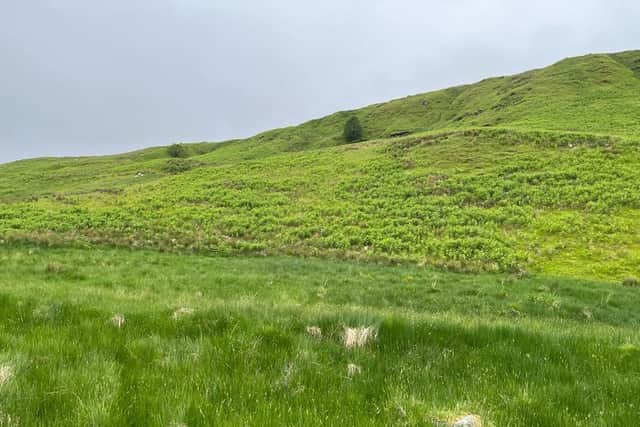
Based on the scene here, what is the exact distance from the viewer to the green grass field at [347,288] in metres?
4.03

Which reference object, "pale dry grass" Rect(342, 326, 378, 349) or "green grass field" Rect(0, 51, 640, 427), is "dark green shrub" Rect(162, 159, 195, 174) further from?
"pale dry grass" Rect(342, 326, 378, 349)

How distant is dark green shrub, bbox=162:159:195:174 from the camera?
79.6 m

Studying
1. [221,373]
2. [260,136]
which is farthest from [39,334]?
[260,136]

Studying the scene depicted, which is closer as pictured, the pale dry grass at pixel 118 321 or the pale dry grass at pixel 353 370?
the pale dry grass at pixel 353 370

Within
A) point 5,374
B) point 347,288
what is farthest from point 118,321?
point 347,288

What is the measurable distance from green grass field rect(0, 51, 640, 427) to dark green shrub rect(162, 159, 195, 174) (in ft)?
38.4

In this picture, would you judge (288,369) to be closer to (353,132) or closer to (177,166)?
(177,166)

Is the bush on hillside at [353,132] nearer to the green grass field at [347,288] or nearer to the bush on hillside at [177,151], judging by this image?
the green grass field at [347,288]

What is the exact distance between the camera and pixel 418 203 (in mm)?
36938

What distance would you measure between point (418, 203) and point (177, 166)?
195 ft

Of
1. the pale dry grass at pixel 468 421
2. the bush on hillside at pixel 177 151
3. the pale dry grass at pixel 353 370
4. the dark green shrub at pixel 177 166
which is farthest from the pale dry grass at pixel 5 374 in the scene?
the bush on hillside at pixel 177 151

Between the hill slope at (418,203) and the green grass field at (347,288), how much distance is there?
0.85ft

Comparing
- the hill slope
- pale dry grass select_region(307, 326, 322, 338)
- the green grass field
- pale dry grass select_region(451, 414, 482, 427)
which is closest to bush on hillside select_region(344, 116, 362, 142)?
the hill slope

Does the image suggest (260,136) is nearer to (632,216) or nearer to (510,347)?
(632,216)
